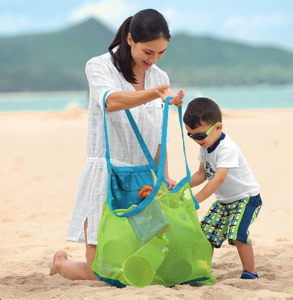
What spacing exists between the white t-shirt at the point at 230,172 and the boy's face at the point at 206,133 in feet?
0.18

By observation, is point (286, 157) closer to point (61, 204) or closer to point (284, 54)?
point (61, 204)

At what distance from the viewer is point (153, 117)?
13.3 ft

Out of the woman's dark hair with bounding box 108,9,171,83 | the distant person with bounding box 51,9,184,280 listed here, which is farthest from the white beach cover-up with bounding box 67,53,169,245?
the woman's dark hair with bounding box 108,9,171,83

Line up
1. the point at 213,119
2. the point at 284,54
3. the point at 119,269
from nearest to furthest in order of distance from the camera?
the point at 119,269
the point at 213,119
the point at 284,54

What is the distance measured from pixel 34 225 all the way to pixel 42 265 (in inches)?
69.8

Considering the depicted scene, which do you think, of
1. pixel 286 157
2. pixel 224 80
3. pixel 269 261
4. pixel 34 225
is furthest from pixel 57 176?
pixel 224 80

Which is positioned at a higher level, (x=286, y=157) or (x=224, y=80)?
(x=224, y=80)

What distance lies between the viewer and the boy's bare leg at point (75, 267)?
4059 millimetres

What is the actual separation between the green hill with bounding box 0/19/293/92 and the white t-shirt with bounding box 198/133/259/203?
102349 millimetres

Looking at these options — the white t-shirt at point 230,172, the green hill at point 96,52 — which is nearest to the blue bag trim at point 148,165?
the white t-shirt at point 230,172

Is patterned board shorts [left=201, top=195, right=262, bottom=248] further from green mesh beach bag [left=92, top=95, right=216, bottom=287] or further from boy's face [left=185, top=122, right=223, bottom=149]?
boy's face [left=185, top=122, right=223, bottom=149]

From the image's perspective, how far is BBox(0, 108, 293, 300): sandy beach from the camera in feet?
12.2

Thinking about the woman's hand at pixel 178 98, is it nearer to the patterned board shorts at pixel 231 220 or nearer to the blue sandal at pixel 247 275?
the patterned board shorts at pixel 231 220

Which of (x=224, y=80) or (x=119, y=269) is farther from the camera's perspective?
(x=224, y=80)
